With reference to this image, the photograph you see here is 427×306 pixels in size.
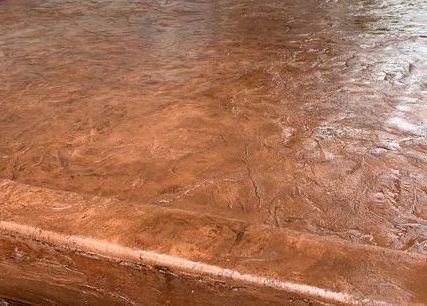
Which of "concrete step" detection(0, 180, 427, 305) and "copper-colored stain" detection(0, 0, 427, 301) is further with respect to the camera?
"copper-colored stain" detection(0, 0, 427, 301)

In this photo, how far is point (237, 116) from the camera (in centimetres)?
267

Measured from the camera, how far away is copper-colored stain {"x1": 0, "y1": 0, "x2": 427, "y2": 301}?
78.5 inches

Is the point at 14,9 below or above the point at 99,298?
above

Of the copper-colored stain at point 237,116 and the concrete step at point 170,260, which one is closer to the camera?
the concrete step at point 170,260

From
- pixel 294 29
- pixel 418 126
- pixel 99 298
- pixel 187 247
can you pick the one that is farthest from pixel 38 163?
pixel 294 29

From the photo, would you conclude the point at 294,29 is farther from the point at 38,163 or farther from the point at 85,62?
the point at 38,163

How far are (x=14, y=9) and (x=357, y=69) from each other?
3.50 metres

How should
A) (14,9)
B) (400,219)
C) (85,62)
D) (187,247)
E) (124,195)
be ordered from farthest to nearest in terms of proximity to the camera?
(14,9) < (85,62) < (124,195) < (400,219) < (187,247)

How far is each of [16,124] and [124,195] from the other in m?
1.01

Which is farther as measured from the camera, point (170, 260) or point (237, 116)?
Result: point (237, 116)

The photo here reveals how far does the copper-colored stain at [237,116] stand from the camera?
1.99 m

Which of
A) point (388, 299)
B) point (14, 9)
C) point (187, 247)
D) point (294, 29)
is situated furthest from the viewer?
point (14, 9)

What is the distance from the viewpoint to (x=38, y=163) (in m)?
2.35

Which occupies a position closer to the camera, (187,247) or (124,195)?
(187,247)
